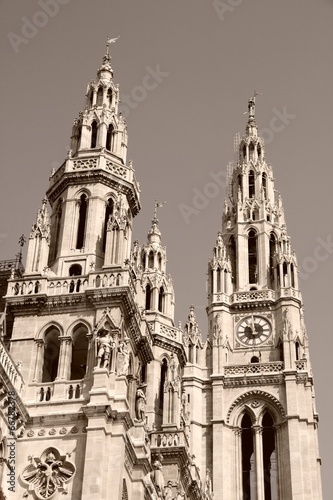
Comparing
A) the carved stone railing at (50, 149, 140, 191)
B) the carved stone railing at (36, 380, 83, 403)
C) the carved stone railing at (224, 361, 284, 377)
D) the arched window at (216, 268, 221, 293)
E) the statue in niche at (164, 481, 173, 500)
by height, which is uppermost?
the arched window at (216, 268, 221, 293)

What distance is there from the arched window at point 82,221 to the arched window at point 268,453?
25724mm

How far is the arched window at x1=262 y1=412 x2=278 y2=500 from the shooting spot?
2489 inches

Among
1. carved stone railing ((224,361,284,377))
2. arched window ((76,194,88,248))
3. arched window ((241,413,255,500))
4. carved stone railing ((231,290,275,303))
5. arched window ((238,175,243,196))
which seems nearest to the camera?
arched window ((76,194,88,248))

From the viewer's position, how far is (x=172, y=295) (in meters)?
54.6

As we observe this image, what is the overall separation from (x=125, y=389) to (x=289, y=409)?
90.7ft

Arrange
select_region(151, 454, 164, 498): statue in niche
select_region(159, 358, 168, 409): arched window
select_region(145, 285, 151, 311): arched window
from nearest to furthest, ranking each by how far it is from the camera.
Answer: select_region(151, 454, 164, 498): statue in niche, select_region(159, 358, 168, 409): arched window, select_region(145, 285, 151, 311): arched window

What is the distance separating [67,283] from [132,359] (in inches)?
156

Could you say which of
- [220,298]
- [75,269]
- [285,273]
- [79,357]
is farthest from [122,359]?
[285,273]

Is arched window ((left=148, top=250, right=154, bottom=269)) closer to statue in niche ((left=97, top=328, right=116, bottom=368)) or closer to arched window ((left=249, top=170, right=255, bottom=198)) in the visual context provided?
statue in niche ((left=97, top=328, right=116, bottom=368))

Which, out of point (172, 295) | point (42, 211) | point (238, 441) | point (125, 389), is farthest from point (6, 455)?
point (238, 441)

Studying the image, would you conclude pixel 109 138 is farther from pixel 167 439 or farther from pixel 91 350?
pixel 167 439

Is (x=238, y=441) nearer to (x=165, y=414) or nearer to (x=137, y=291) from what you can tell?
(x=165, y=414)

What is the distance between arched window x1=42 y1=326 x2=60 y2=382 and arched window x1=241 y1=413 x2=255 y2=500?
26.1 m

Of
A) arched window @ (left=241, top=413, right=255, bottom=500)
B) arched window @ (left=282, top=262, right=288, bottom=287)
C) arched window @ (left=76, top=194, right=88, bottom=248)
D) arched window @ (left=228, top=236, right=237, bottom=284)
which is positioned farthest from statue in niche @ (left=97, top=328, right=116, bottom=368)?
arched window @ (left=228, top=236, right=237, bottom=284)
